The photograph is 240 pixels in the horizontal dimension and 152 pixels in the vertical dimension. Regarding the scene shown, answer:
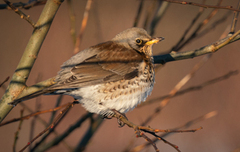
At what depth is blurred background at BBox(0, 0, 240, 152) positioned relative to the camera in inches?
249

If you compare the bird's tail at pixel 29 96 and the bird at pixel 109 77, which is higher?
the bird at pixel 109 77

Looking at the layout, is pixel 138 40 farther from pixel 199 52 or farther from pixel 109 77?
pixel 199 52

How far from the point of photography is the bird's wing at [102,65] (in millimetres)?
3365

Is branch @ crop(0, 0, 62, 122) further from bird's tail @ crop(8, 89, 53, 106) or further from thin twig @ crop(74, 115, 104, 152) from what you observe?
thin twig @ crop(74, 115, 104, 152)

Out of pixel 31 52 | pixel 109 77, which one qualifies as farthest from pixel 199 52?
pixel 31 52

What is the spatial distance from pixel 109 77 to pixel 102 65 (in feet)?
0.65

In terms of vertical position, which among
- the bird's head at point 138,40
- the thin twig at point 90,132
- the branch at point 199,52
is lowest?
the thin twig at point 90,132

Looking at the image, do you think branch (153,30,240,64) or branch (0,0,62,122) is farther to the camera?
branch (153,30,240,64)

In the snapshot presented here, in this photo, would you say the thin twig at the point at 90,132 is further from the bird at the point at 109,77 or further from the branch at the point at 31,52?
the branch at the point at 31,52

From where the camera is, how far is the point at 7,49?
7.12 metres

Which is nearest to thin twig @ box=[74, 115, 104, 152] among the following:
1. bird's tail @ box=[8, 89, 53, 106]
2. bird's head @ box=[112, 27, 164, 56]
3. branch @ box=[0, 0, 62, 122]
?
bird's tail @ box=[8, 89, 53, 106]

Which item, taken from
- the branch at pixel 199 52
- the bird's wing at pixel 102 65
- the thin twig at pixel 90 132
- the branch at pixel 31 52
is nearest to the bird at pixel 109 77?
the bird's wing at pixel 102 65

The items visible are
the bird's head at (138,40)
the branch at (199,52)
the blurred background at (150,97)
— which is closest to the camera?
the branch at (199,52)

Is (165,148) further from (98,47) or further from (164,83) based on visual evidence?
(98,47)
